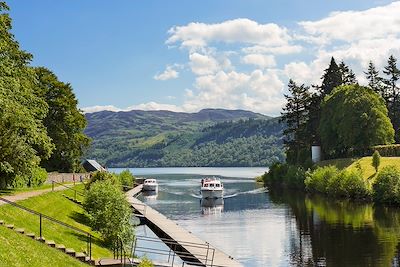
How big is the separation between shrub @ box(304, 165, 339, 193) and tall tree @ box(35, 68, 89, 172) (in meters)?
42.1

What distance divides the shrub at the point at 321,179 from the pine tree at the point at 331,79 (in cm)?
2914

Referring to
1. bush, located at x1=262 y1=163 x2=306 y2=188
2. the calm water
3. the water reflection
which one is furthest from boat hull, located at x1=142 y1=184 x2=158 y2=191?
the water reflection

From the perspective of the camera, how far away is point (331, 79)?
12069 cm

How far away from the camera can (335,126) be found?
101m

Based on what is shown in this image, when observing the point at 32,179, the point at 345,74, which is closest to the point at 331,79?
the point at 345,74

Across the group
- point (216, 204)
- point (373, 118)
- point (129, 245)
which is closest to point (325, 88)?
point (373, 118)

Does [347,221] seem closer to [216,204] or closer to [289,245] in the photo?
[289,245]

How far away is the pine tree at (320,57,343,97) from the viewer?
12025 cm

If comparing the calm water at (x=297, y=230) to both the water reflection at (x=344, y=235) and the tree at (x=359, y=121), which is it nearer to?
the water reflection at (x=344, y=235)

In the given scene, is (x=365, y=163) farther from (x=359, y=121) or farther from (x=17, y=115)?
(x=17, y=115)

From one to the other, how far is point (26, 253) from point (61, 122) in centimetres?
6266

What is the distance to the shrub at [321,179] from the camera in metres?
90.1

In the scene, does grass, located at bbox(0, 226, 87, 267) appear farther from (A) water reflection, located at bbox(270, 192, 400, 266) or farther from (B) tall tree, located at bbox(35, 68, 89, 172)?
(B) tall tree, located at bbox(35, 68, 89, 172)

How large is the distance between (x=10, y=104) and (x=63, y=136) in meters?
49.9
